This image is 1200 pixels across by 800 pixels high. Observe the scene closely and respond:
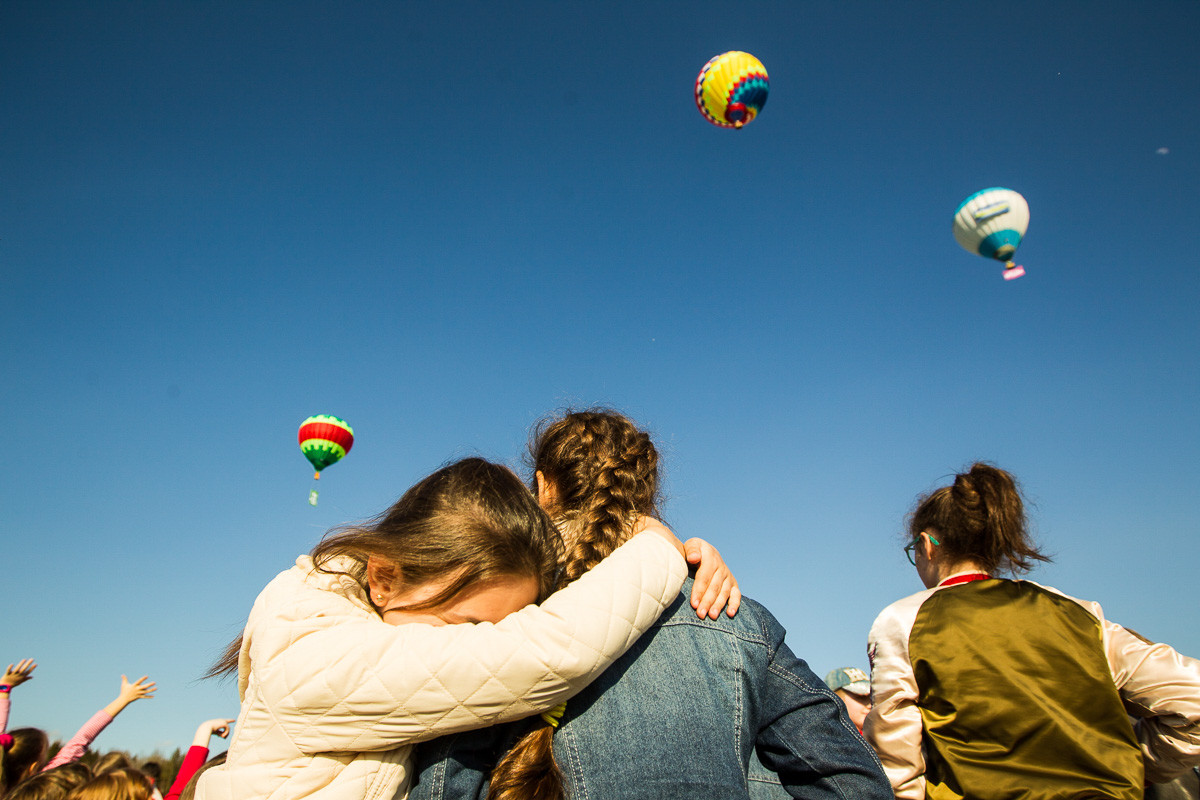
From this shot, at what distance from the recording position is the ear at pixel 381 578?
1.71 meters

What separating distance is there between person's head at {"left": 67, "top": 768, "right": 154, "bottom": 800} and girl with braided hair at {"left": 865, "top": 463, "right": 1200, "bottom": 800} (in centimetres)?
342

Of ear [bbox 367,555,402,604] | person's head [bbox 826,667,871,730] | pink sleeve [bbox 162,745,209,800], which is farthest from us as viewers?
person's head [bbox 826,667,871,730]

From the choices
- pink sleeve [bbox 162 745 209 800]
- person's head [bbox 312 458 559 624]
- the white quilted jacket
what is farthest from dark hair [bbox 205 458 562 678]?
pink sleeve [bbox 162 745 209 800]

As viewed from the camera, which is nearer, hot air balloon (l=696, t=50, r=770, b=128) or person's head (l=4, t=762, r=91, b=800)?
person's head (l=4, t=762, r=91, b=800)

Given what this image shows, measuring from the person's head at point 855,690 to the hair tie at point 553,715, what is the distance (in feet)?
11.9

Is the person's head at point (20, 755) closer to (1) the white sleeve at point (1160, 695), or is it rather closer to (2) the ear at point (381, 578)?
(2) the ear at point (381, 578)

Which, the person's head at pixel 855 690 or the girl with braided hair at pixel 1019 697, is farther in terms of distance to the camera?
the person's head at pixel 855 690

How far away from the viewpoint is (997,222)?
40.9 feet

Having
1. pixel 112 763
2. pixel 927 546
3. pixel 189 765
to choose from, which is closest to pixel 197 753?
pixel 189 765

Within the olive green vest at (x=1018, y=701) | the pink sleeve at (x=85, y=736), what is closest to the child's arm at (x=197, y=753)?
the pink sleeve at (x=85, y=736)

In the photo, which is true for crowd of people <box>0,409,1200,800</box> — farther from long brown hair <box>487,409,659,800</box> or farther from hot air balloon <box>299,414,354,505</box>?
hot air balloon <box>299,414,354,505</box>

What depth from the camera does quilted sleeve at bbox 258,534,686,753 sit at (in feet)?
4.60

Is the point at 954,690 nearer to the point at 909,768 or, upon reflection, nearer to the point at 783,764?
the point at 909,768

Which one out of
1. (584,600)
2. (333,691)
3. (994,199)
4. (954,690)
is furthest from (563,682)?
(994,199)
